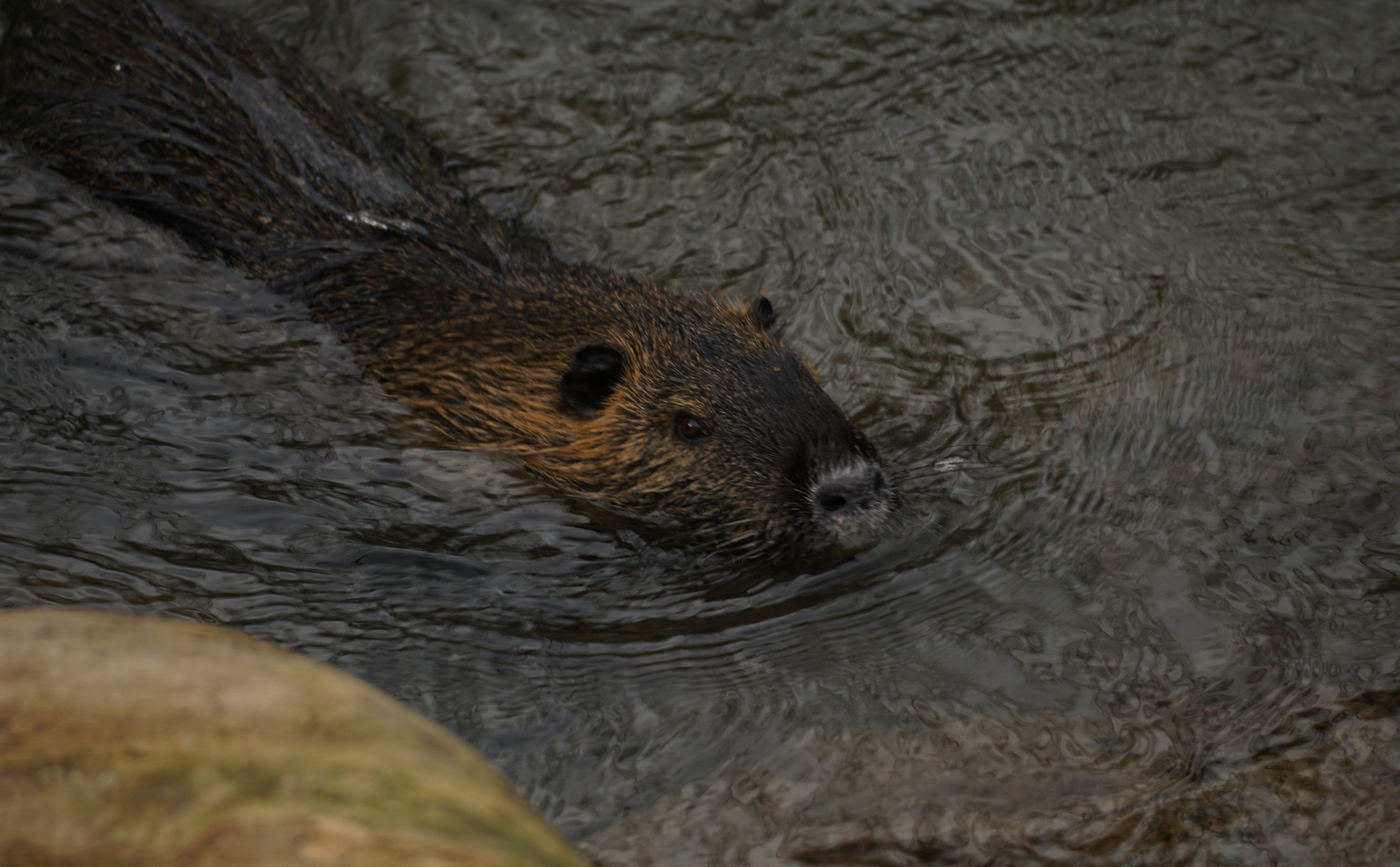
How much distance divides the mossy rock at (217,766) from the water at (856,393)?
2.30 ft

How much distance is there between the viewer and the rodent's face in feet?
10.4

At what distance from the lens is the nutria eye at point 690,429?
11.1 feet

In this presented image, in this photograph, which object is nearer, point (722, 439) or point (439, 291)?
point (722, 439)

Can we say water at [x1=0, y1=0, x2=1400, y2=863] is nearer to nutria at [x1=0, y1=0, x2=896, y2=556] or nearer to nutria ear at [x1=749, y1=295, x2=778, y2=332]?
nutria at [x1=0, y1=0, x2=896, y2=556]

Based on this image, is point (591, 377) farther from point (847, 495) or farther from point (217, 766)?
point (217, 766)

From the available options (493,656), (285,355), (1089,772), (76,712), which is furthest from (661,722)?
(285,355)

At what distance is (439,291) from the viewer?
3.86 meters

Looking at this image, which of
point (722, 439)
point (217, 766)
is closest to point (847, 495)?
point (722, 439)

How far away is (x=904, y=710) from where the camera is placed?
2.71 metres

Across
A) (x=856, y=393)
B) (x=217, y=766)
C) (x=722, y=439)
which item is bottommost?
(x=856, y=393)

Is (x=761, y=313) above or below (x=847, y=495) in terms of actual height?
above

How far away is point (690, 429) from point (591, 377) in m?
0.35

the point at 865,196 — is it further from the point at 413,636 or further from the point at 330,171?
the point at 413,636

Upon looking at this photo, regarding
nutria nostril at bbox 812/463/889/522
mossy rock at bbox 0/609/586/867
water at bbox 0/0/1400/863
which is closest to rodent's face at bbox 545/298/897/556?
nutria nostril at bbox 812/463/889/522
